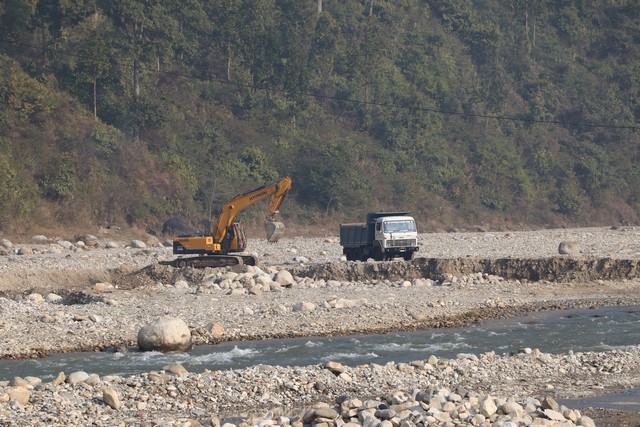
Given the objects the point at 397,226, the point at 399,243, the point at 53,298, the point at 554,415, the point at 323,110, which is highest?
the point at 323,110

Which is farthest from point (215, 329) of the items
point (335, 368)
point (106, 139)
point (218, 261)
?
point (106, 139)

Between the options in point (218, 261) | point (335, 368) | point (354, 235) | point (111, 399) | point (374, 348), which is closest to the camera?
point (111, 399)

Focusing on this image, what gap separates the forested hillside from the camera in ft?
205

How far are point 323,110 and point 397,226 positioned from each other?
129 ft

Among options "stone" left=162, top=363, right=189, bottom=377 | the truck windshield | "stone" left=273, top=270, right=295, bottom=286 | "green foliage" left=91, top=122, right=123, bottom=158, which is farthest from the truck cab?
"green foliage" left=91, top=122, right=123, bottom=158

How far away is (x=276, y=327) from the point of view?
83.5 ft

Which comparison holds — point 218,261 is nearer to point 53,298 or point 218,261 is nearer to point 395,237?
point 395,237

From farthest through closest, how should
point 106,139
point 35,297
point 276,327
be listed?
point 106,139 → point 35,297 → point 276,327

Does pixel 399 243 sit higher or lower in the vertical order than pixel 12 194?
lower

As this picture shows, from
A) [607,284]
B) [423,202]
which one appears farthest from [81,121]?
[607,284]

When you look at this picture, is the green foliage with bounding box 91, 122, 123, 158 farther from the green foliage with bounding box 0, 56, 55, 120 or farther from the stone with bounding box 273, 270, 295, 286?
the stone with bounding box 273, 270, 295, 286

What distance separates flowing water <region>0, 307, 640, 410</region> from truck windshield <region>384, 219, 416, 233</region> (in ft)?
42.8

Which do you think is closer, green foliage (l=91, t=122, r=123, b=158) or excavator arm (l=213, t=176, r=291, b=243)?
excavator arm (l=213, t=176, r=291, b=243)

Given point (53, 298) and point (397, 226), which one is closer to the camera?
point (53, 298)
